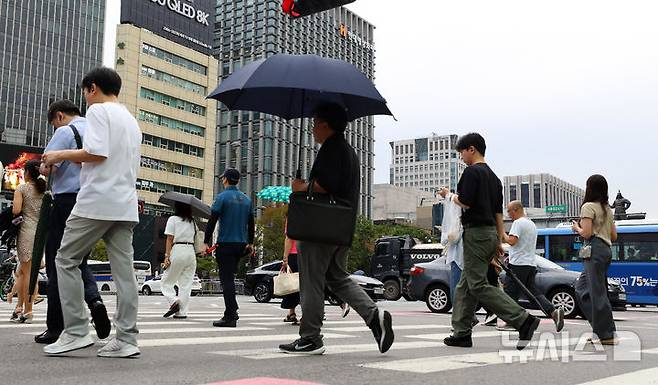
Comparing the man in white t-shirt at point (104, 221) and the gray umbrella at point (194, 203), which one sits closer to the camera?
the man in white t-shirt at point (104, 221)

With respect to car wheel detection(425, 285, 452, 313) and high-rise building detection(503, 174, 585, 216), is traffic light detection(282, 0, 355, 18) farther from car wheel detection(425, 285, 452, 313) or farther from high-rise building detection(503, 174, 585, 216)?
high-rise building detection(503, 174, 585, 216)

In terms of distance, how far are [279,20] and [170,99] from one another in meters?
39.1

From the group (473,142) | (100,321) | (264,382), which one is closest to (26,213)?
(100,321)

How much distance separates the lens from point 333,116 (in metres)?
5.20

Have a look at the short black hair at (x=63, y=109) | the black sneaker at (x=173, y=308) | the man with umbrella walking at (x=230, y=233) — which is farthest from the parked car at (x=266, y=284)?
the short black hair at (x=63, y=109)

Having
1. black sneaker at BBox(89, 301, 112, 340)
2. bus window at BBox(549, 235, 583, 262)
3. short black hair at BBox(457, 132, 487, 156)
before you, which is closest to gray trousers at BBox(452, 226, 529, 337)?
short black hair at BBox(457, 132, 487, 156)

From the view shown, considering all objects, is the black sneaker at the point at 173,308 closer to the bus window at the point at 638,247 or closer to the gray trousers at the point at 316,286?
the gray trousers at the point at 316,286

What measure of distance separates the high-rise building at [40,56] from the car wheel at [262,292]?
66.6 m

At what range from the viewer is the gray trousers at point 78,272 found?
4617 millimetres

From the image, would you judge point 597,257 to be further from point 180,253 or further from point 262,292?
point 262,292

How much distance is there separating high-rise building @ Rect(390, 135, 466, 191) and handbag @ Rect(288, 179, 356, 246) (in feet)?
541

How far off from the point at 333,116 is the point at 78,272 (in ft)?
7.05

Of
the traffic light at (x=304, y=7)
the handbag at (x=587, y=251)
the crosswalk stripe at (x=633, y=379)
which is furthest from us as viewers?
the traffic light at (x=304, y=7)

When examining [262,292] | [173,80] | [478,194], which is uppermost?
[173,80]
